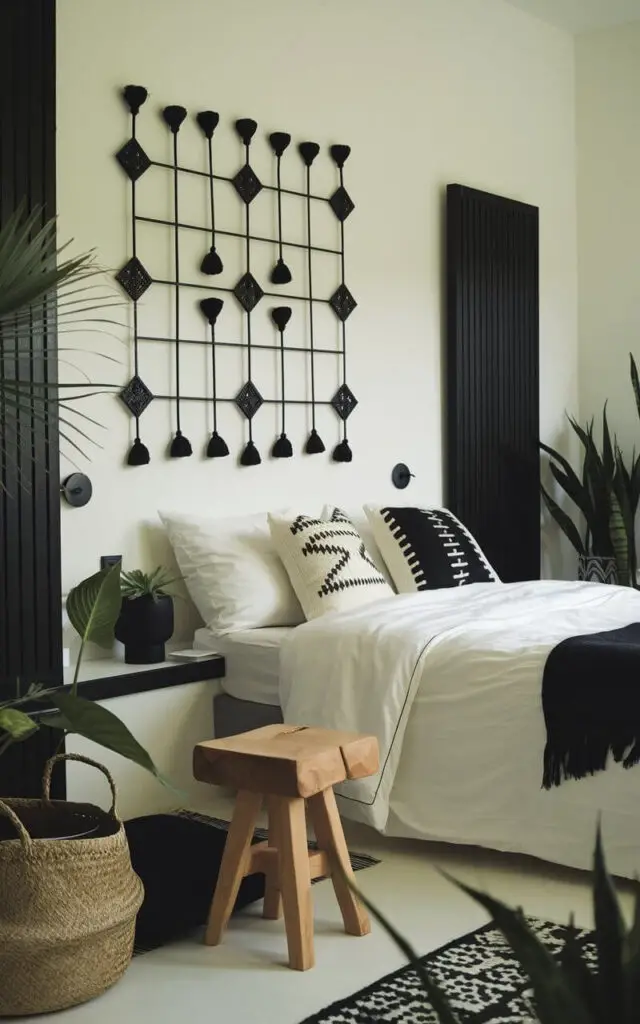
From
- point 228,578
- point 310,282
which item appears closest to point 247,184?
point 310,282

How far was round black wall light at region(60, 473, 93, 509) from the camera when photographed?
3755mm

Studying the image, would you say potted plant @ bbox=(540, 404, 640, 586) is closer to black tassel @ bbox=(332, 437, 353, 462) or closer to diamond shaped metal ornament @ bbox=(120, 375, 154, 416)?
black tassel @ bbox=(332, 437, 353, 462)

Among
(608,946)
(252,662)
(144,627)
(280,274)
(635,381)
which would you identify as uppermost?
(280,274)

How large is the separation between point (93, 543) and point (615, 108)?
3652mm

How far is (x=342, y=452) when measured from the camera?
4.72 metres

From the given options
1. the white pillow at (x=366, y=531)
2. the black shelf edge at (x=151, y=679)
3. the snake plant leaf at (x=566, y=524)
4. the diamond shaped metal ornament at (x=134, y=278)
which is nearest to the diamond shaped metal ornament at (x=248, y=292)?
the diamond shaped metal ornament at (x=134, y=278)

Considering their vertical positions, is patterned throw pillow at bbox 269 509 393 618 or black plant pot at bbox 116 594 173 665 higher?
patterned throw pillow at bbox 269 509 393 618

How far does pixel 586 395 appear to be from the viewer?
6145 millimetres

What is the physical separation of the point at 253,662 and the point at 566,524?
2395 mm

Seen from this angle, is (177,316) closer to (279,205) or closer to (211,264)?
(211,264)

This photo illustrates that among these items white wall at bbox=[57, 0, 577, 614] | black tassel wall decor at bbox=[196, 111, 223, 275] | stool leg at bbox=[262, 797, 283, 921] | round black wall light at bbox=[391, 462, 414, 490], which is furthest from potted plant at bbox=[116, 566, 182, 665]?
round black wall light at bbox=[391, 462, 414, 490]

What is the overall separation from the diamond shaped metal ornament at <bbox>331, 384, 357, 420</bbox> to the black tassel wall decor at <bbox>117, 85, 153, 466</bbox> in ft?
3.16

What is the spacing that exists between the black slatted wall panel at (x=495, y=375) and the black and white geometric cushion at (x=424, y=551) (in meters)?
0.71

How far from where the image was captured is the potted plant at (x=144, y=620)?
3.73 meters
